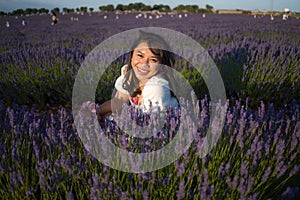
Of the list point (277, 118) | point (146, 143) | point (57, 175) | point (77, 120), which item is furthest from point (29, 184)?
point (277, 118)

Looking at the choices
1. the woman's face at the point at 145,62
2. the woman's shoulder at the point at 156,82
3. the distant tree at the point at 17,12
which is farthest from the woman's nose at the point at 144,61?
the distant tree at the point at 17,12

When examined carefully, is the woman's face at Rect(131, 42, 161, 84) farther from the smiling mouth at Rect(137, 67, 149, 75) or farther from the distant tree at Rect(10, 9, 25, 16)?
the distant tree at Rect(10, 9, 25, 16)

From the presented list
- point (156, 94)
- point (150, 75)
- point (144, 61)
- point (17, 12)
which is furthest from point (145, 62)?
point (17, 12)

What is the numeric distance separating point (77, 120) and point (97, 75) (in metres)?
1.56

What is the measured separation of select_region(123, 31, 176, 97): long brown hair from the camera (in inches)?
82.8

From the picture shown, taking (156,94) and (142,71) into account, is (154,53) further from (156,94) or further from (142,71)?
(156,94)

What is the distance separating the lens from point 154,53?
6.84ft

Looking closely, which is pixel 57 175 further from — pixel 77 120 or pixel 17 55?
pixel 17 55

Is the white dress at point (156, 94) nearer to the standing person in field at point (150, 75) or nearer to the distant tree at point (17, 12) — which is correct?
the standing person in field at point (150, 75)

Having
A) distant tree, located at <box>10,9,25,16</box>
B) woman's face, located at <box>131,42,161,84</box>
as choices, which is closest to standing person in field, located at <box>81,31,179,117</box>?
woman's face, located at <box>131,42,161,84</box>

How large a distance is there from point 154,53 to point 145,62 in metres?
0.10

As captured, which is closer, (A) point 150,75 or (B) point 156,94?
(B) point 156,94

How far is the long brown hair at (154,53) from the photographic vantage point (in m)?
2.10

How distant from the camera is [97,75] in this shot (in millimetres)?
3115
